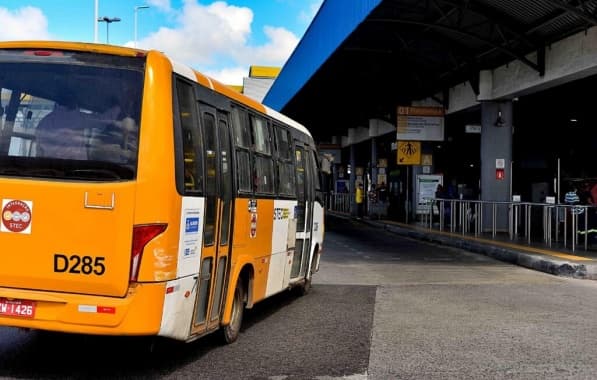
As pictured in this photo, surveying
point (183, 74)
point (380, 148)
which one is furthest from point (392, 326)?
point (380, 148)

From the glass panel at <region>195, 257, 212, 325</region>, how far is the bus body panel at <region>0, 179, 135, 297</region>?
1.03m

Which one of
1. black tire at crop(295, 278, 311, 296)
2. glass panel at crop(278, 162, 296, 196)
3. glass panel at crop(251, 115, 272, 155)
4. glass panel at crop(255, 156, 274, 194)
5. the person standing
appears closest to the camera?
glass panel at crop(255, 156, 274, 194)

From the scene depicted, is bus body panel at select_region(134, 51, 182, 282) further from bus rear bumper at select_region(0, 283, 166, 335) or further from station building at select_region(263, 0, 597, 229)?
station building at select_region(263, 0, 597, 229)

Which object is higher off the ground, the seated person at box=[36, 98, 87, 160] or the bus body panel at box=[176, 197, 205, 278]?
the seated person at box=[36, 98, 87, 160]

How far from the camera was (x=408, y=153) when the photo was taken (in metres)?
27.5

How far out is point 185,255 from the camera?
5.82 m

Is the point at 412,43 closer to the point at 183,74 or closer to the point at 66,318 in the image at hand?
the point at 183,74

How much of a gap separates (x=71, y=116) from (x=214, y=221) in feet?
5.29

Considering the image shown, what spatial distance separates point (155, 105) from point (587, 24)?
13.8 meters

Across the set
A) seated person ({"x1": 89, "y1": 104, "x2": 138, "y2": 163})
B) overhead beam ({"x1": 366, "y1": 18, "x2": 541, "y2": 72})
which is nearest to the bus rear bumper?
seated person ({"x1": 89, "y1": 104, "x2": 138, "y2": 163})

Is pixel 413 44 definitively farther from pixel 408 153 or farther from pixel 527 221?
pixel 408 153

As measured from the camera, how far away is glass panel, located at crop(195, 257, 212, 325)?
20.5ft

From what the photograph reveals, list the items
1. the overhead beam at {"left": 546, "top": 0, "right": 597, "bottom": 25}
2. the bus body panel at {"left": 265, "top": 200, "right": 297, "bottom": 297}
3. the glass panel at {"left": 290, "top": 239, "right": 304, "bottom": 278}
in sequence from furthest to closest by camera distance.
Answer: the overhead beam at {"left": 546, "top": 0, "right": 597, "bottom": 25}, the glass panel at {"left": 290, "top": 239, "right": 304, "bottom": 278}, the bus body panel at {"left": 265, "top": 200, "right": 297, "bottom": 297}

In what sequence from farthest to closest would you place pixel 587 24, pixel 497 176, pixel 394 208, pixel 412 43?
pixel 394 208, pixel 497 176, pixel 412 43, pixel 587 24
